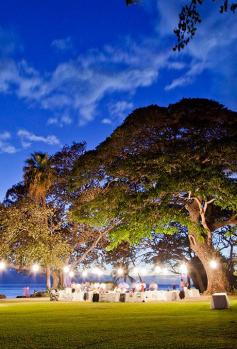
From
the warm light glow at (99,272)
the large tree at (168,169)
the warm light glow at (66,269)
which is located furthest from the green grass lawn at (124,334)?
the warm light glow at (99,272)

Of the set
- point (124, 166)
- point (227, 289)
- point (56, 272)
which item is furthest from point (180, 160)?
point (56, 272)

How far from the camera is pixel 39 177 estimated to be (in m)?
35.0

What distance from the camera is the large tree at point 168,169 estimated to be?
76.9ft

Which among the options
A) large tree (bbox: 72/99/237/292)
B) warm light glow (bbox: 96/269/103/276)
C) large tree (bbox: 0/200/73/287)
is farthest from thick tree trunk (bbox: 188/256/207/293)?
large tree (bbox: 0/200/73/287)

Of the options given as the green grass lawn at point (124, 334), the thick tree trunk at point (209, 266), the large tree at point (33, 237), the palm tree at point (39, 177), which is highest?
the palm tree at point (39, 177)

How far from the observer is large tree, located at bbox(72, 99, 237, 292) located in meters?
23.5

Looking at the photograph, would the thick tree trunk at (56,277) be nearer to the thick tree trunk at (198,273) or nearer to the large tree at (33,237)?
the large tree at (33,237)

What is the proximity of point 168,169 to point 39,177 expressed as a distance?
46.3 ft

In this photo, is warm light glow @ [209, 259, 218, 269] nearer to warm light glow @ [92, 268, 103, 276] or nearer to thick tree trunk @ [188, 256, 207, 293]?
thick tree trunk @ [188, 256, 207, 293]

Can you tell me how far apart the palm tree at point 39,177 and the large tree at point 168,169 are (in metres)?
7.06

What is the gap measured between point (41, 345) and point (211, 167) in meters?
16.3

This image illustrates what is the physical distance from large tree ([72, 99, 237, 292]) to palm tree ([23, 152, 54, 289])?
706 cm

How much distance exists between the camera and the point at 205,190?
76.2 feet

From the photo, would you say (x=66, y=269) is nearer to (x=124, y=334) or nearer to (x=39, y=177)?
(x=39, y=177)
